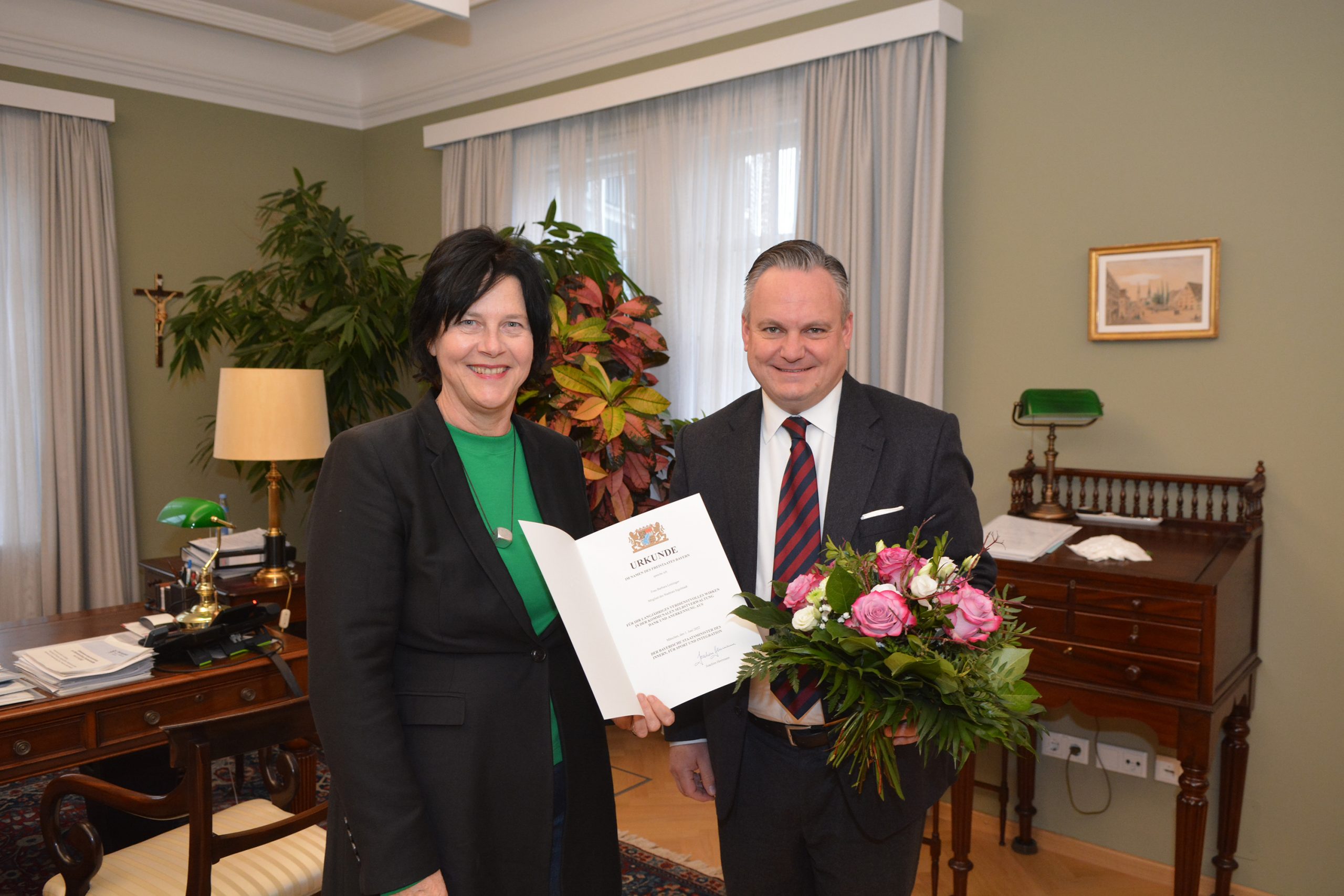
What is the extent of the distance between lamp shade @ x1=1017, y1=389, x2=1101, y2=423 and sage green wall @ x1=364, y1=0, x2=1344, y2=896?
27 cm

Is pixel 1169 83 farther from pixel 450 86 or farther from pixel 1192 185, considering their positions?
pixel 450 86

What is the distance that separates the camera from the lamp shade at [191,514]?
3.11 meters

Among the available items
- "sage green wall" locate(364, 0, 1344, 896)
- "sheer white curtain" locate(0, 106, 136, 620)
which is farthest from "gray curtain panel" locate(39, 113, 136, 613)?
"sage green wall" locate(364, 0, 1344, 896)

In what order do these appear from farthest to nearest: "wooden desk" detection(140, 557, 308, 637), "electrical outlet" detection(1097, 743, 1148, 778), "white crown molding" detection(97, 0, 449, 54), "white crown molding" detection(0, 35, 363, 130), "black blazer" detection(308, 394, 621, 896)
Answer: "white crown molding" detection(97, 0, 449, 54) → "white crown molding" detection(0, 35, 363, 130) → "wooden desk" detection(140, 557, 308, 637) → "electrical outlet" detection(1097, 743, 1148, 778) → "black blazer" detection(308, 394, 621, 896)

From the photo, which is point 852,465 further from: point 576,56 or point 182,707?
point 576,56

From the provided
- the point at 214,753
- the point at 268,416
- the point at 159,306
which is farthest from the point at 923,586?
the point at 159,306

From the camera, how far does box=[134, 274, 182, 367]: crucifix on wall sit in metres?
5.42

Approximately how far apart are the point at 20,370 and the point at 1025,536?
4890 millimetres

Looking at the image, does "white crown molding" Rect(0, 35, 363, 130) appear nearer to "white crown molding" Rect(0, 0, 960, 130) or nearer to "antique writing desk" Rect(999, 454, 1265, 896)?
"white crown molding" Rect(0, 0, 960, 130)

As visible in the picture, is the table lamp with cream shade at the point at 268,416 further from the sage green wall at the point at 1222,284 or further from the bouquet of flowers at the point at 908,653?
the bouquet of flowers at the point at 908,653

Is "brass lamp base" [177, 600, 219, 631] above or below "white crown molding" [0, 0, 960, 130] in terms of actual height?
below

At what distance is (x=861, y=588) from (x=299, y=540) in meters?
5.39

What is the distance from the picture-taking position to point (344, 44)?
5.66 metres

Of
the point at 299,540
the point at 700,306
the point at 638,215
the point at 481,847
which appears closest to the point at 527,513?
the point at 481,847
